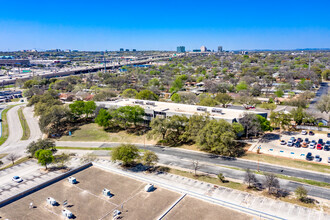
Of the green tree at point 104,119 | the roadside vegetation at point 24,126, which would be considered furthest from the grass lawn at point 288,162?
the roadside vegetation at point 24,126

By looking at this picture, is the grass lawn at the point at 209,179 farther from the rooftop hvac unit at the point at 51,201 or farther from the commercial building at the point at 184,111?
the rooftop hvac unit at the point at 51,201

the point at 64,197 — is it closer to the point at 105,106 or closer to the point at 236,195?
the point at 236,195

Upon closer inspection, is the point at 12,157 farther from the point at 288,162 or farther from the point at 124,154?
the point at 288,162

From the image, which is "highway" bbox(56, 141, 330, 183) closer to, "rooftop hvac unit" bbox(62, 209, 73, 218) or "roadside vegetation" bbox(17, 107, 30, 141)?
"roadside vegetation" bbox(17, 107, 30, 141)

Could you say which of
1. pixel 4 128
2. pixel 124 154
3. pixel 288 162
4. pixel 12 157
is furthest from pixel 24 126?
pixel 288 162

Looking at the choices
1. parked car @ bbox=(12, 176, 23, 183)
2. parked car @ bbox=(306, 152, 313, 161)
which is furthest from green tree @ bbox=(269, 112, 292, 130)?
parked car @ bbox=(12, 176, 23, 183)

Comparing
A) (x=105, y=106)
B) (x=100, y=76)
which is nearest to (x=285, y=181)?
(x=105, y=106)
